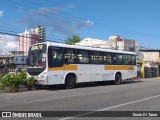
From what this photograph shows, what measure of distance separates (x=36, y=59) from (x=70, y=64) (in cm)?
249

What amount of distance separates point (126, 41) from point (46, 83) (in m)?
39.9

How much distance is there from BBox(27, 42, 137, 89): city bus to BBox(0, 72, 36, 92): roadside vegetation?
0.58m


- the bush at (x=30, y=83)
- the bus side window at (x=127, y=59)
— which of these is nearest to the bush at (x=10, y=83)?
the bush at (x=30, y=83)

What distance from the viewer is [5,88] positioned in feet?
68.6

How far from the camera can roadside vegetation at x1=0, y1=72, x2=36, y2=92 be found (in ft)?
65.6

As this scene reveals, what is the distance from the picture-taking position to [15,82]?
20.1 m

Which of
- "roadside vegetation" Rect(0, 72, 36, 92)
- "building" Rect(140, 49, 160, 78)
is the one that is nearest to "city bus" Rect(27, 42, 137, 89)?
"roadside vegetation" Rect(0, 72, 36, 92)

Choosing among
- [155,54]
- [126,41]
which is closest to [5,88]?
[126,41]

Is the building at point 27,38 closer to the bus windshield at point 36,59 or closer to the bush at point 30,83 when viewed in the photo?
the bus windshield at point 36,59

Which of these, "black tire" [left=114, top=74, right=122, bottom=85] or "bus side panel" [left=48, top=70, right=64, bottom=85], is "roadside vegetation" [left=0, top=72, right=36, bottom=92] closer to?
"bus side panel" [left=48, top=70, right=64, bottom=85]

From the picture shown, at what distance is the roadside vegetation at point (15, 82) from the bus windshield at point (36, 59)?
60 centimetres

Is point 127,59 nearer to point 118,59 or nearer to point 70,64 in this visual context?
point 118,59

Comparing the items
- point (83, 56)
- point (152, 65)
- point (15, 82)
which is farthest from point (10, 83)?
point (152, 65)

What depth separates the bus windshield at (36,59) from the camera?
2084 cm
